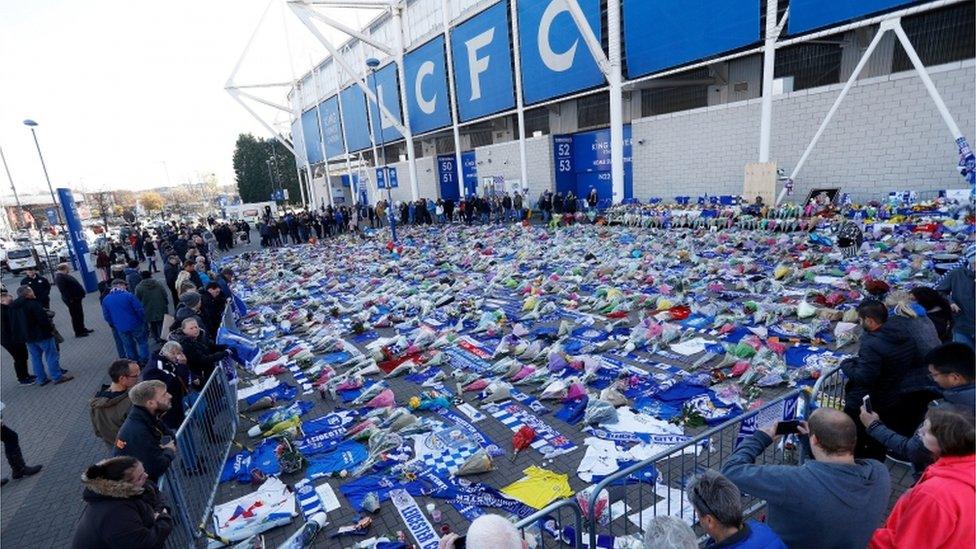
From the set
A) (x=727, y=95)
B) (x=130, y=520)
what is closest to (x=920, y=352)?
(x=130, y=520)

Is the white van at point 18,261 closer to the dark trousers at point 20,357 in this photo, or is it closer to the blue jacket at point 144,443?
the dark trousers at point 20,357

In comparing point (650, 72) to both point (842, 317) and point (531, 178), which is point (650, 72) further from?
point (842, 317)

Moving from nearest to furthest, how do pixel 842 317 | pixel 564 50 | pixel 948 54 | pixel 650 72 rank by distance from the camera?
pixel 842 317 < pixel 948 54 < pixel 650 72 < pixel 564 50

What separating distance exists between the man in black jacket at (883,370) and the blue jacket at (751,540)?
2357 millimetres

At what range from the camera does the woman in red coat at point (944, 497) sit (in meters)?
2.07

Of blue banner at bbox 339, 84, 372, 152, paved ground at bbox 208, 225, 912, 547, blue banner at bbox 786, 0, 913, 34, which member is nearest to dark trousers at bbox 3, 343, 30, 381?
paved ground at bbox 208, 225, 912, 547

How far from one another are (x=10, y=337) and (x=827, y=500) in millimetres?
11789

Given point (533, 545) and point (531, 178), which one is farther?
point (531, 178)

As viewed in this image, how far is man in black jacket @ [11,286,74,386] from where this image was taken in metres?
8.38

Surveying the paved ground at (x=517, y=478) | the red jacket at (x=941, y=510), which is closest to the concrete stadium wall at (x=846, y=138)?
the paved ground at (x=517, y=478)

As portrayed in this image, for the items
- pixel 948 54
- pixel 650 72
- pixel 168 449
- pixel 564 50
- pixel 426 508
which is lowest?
pixel 426 508

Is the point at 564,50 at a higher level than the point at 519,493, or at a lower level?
higher

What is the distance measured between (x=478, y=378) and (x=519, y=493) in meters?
2.64

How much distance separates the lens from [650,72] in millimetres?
20156
